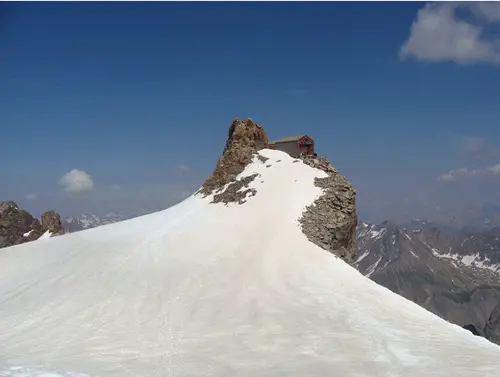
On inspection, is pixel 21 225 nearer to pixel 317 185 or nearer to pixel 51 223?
pixel 51 223

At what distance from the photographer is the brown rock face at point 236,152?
45062 mm

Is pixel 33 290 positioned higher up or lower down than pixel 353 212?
lower down

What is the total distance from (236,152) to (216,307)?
83.3 ft

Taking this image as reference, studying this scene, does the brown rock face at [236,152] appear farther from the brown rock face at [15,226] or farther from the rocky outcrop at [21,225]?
the brown rock face at [15,226]

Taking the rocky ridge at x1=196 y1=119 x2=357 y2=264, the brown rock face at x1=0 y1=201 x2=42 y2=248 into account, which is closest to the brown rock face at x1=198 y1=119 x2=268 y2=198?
the rocky ridge at x1=196 y1=119 x2=357 y2=264

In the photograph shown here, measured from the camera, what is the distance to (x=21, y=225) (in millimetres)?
92438

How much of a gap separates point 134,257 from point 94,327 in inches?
441

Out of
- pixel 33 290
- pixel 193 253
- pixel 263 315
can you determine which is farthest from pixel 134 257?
pixel 263 315

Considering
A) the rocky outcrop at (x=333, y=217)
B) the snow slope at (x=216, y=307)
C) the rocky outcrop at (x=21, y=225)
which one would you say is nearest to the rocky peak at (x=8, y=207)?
the rocky outcrop at (x=21, y=225)

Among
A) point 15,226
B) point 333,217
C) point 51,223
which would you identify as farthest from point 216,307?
point 51,223

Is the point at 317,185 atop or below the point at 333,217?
atop

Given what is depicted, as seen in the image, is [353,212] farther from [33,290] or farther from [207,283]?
[33,290]

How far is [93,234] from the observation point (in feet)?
138

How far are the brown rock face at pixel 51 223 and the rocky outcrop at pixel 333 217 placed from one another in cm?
6898
